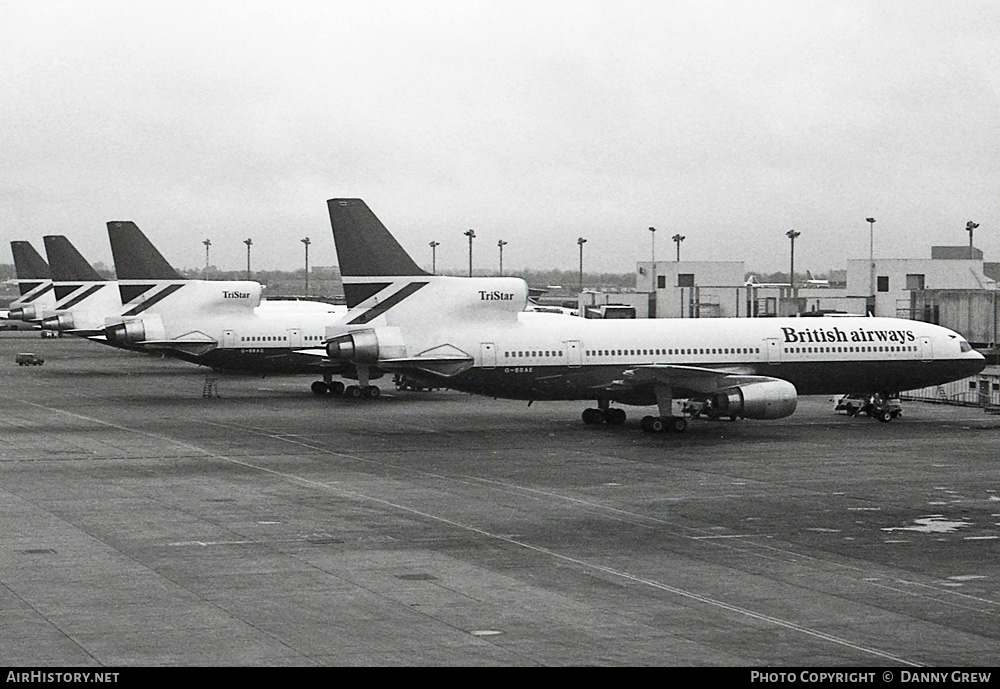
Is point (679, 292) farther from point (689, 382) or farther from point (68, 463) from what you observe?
point (68, 463)

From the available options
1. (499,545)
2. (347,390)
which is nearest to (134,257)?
(347,390)

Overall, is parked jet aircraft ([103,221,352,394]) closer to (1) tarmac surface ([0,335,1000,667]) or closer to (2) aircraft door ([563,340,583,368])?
(1) tarmac surface ([0,335,1000,667])

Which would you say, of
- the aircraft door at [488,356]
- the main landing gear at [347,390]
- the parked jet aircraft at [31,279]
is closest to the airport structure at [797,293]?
the main landing gear at [347,390]

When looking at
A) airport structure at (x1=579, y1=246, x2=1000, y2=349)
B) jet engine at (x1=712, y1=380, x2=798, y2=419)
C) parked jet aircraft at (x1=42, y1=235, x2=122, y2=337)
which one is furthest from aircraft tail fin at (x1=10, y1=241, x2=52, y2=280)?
jet engine at (x1=712, y1=380, x2=798, y2=419)

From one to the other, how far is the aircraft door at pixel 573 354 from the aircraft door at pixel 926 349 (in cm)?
1341

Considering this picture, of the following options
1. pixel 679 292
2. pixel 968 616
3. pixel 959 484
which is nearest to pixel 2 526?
pixel 968 616

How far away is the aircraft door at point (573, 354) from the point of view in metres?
49.7

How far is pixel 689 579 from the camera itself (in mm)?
23406

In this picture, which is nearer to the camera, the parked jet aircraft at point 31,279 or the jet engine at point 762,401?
the jet engine at point 762,401

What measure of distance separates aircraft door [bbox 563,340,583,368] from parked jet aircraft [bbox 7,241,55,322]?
270 feet

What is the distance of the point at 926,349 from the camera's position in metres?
53.2

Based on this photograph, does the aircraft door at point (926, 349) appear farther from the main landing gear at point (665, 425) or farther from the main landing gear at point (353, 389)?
the main landing gear at point (353, 389)

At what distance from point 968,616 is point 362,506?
14941mm

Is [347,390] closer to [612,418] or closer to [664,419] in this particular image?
[612,418]
